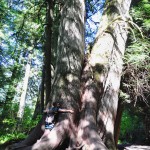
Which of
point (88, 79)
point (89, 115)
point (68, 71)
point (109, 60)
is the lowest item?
point (89, 115)

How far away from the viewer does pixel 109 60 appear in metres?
7.25

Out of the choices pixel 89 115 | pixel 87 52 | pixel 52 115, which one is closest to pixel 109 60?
pixel 87 52

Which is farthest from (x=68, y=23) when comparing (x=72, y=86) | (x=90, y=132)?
(x=90, y=132)

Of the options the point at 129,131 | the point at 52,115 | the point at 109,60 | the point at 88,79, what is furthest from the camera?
the point at 129,131

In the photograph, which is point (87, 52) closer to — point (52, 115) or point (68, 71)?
point (68, 71)

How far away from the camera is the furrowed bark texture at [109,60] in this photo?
658 cm

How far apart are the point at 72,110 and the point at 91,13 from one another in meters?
7.21

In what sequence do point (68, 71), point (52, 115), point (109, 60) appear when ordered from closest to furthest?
point (52, 115)
point (68, 71)
point (109, 60)

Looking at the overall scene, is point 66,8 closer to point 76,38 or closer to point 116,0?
point 76,38

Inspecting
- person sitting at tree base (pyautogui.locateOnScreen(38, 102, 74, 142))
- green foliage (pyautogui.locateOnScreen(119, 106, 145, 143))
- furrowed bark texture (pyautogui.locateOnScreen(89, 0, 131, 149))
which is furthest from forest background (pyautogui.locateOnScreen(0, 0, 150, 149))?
green foliage (pyautogui.locateOnScreen(119, 106, 145, 143))

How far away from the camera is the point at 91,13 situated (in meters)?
12.1

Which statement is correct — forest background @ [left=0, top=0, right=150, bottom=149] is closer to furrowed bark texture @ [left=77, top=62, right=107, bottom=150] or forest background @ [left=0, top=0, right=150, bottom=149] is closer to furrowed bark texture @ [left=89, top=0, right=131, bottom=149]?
furrowed bark texture @ [left=89, top=0, right=131, bottom=149]

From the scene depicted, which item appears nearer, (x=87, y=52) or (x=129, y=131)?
(x=87, y=52)

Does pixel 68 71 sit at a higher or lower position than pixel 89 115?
higher
